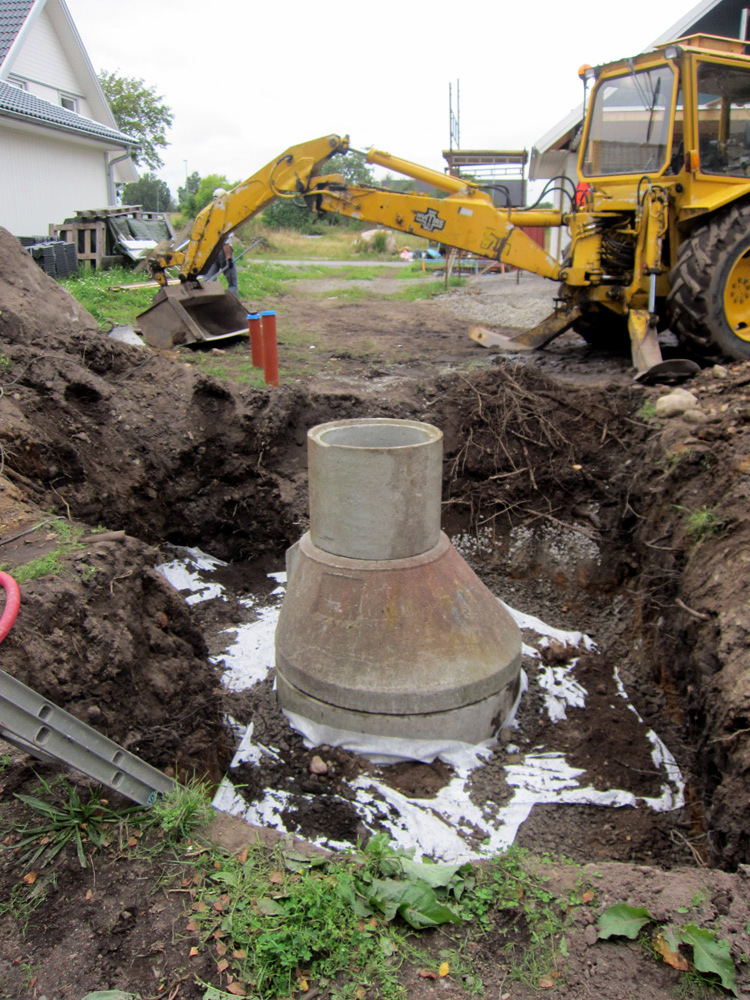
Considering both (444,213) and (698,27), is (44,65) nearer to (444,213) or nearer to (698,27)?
(698,27)

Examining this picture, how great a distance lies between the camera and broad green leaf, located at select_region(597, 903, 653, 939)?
227cm

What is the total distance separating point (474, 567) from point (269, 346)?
3.00 m

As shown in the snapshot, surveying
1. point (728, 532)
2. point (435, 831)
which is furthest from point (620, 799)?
point (728, 532)

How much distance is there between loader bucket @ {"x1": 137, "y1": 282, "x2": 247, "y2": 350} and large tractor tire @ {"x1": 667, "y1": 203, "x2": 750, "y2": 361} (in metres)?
5.19

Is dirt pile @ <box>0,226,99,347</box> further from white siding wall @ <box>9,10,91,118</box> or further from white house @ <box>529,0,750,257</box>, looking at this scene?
white siding wall @ <box>9,10,91,118</box>

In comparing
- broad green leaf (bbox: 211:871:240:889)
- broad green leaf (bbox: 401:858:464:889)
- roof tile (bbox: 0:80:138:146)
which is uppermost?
roof tile (bbox: 0:80:138:146)

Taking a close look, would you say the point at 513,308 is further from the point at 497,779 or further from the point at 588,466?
the point at 497,779

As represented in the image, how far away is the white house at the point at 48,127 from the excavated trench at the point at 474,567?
13795mm

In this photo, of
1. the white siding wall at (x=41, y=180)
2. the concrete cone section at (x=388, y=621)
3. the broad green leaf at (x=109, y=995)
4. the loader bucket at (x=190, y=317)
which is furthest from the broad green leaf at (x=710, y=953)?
the white siding wall at (x=41, y=180)

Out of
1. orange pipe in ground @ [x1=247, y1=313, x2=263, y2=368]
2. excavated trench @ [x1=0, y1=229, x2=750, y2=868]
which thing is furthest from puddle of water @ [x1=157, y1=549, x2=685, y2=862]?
orange pipe in ground @ [x1=247, y1=313, x2=263, y2=368]

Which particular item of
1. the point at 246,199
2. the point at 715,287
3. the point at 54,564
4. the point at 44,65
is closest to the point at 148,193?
the point at 44,65

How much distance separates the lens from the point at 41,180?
716 inches

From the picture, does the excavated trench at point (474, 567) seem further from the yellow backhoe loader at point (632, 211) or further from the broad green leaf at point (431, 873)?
the yellow backhoe loader at point (632, 211)

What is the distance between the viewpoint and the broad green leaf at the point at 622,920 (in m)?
2.27
